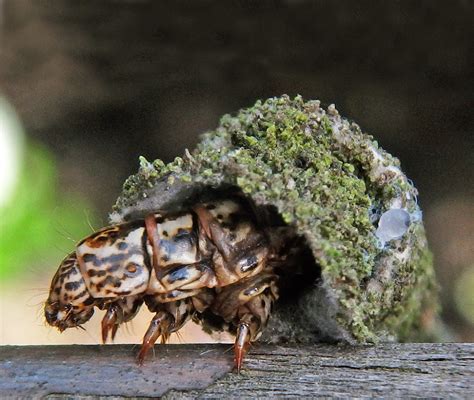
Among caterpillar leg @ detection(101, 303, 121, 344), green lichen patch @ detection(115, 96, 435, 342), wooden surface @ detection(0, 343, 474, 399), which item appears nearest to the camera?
wooden surface @ detection(0, 343, 474, 399)

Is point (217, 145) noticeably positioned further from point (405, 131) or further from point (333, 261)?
point (405, 131)

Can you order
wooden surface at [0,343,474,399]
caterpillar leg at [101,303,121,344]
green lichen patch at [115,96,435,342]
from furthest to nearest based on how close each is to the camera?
caterpillar leg at [101,303,121,344], green lichen patch at [115,96,435,342], wooden surface at [0,343,474,399]

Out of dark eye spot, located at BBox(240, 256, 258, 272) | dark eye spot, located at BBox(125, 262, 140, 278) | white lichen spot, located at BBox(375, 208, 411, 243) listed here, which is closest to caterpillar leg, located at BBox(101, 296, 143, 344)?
dark eye spot, located at BBox(125, 262, 140, 278)

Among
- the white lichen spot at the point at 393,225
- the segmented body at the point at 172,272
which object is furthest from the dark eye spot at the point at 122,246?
the white lichen spot at the point at 393,225

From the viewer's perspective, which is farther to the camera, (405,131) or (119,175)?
(119,175)

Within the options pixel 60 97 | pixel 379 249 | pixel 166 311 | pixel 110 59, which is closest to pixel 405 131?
pixel 110 59

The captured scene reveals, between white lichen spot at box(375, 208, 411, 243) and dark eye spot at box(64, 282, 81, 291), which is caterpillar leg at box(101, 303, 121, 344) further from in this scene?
white lichen spot at box(375, 208, 411, 243)
